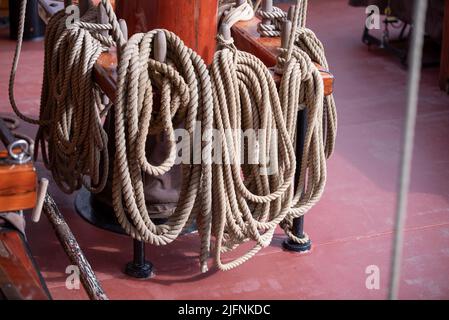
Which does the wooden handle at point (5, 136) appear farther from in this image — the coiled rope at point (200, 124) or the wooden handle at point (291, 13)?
the wooden handle at point (291, 13)

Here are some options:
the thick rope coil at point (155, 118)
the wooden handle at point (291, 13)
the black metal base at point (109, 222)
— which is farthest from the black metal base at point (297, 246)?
the wooden handle at point (291, 13)

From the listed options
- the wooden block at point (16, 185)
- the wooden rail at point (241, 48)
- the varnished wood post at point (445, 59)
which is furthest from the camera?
the varnished wood post at point (445, 59)

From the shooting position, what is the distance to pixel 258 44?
342cm

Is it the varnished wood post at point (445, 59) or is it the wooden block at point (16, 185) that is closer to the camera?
the wooden block at point (16, 185)

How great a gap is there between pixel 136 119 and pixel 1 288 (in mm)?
879

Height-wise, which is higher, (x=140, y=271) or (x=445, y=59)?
(x=445, y=59)

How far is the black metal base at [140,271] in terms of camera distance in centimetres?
319

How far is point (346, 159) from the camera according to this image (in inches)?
169

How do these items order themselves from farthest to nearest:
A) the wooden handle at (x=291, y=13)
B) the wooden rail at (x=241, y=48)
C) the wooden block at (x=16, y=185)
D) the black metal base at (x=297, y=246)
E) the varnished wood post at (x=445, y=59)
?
the varnished wood post at (x=445, y=59), the black metal base at (x=297, y=246), the wooden handle at (x=291, y=13), the wooden rail at (x=241, y=48), the wooden block at (x=16, y=185)

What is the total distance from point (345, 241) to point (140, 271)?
88cm

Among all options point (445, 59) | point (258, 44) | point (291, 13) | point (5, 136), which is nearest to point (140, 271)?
point (5, 136)

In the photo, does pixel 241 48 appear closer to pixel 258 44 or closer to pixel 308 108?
pixel 258 44

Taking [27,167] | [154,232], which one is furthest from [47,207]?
[27,167]

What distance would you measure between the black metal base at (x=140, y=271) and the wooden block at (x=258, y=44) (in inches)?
33.9
